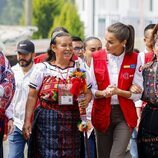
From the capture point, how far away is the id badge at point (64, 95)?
5.83m

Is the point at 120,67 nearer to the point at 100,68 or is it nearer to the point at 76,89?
A: the point at 100,68

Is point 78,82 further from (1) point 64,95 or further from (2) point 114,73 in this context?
(2) point 114,73

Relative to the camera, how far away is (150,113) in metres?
5.95

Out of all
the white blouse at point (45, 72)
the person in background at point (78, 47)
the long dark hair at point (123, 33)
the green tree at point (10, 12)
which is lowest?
the green tree at point (10, 12)

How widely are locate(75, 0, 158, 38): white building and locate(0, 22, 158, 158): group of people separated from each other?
1309 inches

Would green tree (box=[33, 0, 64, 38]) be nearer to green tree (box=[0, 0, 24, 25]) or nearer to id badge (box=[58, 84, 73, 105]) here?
id badge (box=[58, 84, 73, 105])

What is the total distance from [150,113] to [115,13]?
120ft

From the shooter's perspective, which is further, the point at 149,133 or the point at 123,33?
the point at 123,33

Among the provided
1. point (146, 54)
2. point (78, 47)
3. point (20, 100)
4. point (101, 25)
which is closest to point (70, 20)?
point (101, 25)

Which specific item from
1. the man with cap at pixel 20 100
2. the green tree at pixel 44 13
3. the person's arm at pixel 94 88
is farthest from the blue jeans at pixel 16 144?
the green tree at pixel 44 13

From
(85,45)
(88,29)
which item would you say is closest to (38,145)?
(85,45)

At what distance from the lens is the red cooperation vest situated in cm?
628

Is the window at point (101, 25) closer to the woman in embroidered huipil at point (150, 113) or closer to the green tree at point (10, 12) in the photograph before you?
the woman in embroidered huipil at point (150, 113)

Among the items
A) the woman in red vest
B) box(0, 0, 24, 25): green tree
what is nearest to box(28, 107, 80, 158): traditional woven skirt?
the woman in red vest
